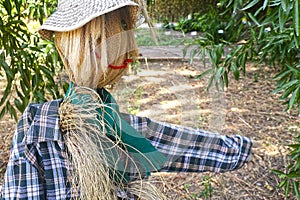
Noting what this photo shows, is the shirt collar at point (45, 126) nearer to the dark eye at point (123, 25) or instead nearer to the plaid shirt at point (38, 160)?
the plaid shirt at point (38, 160)

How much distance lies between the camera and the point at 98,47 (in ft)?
3.04

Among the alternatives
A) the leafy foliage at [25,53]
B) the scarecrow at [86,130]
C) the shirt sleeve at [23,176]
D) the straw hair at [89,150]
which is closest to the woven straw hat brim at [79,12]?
the scarecrow at [86,130]

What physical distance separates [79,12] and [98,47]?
9cm

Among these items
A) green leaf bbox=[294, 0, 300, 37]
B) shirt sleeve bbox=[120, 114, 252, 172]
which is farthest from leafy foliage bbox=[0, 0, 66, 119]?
green leaf bbox=[294, 0, 300, 37]

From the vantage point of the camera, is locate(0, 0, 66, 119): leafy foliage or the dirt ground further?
locate(0, 0, 66, 119): leafy foliage

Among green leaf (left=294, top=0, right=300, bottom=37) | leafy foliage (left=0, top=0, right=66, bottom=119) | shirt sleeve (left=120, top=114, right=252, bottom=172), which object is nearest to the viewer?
green leaf (left=294, top=0, right=300, bottom=37)

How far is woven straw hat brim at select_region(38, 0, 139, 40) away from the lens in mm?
887

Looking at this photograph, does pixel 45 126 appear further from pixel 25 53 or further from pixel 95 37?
pixel 25 53

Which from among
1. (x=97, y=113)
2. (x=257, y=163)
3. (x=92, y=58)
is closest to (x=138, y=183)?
(x=97, y=113)

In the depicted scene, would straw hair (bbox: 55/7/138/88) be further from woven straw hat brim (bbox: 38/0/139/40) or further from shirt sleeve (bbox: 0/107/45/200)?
shirt sleeve (bbox: 0/107/45/200)

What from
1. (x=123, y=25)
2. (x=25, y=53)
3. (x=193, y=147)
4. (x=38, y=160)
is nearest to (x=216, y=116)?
(x=193, y=147)

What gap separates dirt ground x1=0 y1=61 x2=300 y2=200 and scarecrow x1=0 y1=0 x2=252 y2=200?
0.23 feet

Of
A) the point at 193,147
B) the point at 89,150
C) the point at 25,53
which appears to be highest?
the point at 25,53

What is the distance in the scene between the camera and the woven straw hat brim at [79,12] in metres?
0.89
